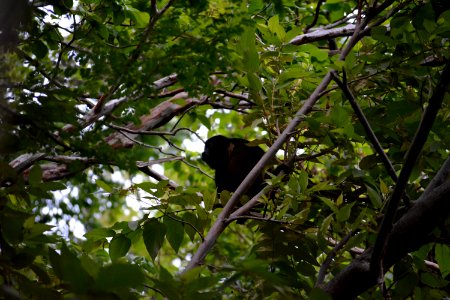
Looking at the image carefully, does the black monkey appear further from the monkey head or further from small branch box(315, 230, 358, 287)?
small branch box(315, 230, 358, 287)

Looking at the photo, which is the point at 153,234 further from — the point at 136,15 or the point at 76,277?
the point at 136,15

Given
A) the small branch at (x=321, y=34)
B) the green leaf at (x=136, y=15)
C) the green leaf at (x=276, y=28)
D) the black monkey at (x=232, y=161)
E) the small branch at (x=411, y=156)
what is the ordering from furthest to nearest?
the black monkey at (x=232, y=161) → the small branch at (x=321, y=34) → the green leaf at (x=136, y=15) → the green leaf at (x=276, y=28) → the small branch at (x=411, y=156)

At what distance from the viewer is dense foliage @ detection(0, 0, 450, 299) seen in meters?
1.81

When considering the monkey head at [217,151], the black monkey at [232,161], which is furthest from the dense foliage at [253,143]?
the monkey head at [217,151]

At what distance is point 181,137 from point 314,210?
171 inches

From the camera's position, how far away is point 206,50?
1977mm

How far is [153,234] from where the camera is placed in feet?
8.21

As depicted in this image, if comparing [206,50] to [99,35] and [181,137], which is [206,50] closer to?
[99,35]

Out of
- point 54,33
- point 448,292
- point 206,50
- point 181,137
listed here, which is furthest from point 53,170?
point 181,137

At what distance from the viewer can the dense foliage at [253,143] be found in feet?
5.94

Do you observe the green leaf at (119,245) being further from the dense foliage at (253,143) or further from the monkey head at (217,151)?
the monkey head at (217,151)

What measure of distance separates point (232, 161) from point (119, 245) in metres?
2.53

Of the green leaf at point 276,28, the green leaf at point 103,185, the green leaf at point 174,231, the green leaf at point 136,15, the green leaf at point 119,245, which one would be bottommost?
the green leaf at point 119,245

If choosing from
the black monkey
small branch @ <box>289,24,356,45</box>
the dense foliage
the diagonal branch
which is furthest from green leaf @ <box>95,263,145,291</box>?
the black monkey
